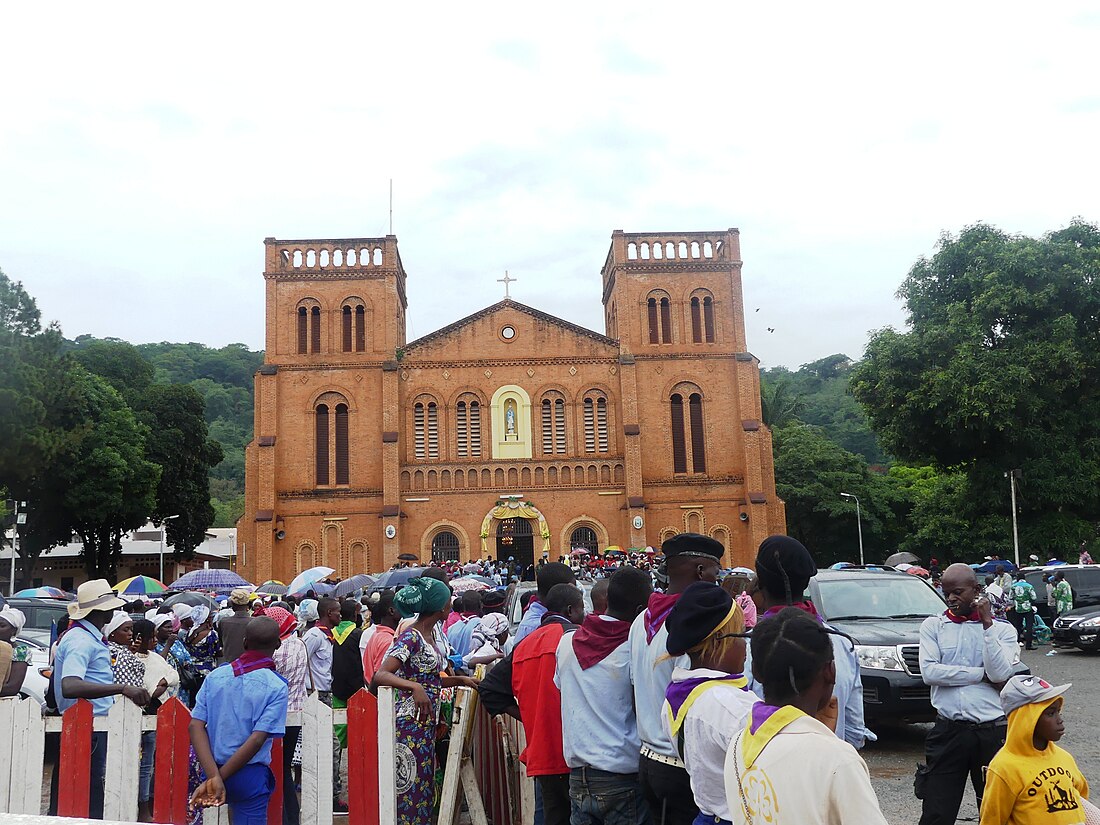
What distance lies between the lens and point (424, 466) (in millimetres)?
37156

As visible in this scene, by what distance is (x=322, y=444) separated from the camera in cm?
3747

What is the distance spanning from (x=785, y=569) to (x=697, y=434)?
3445 centimetres

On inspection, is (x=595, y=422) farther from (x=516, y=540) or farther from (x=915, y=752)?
(x=915, y=752)

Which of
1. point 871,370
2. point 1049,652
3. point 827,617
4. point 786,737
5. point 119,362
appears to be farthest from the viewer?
point 119,362

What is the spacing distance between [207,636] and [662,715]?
681cm

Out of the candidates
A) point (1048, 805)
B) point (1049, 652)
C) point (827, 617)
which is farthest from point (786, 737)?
point (1049, 652)

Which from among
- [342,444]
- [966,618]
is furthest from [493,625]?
[342,444]

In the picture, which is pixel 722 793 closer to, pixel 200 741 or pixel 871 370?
pixel 200 741

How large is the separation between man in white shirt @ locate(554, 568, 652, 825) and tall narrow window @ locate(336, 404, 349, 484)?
33652 millimetres

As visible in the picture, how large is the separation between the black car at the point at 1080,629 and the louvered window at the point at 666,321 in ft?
72.7

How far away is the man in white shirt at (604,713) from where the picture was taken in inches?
173

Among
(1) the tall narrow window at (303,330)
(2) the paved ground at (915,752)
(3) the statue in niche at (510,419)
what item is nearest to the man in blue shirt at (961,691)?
(2) the paved ground at (915,752)

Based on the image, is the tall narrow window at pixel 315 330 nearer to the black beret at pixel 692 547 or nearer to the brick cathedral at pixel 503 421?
the brick cathedral at pixel 503 421

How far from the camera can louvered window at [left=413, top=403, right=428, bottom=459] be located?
37.5 metres
